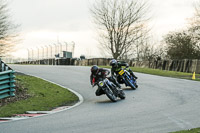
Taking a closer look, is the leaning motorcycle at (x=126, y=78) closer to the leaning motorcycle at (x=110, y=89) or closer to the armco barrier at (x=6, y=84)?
the leaning motorcycle at (x=110, y=89)

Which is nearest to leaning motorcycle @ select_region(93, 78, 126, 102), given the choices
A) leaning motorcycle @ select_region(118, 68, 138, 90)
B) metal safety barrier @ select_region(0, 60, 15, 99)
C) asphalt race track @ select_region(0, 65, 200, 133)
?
asphalt race track @ select_region(0, 65, 200, 133)

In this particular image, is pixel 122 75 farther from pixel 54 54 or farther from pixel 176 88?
pixel 54 54

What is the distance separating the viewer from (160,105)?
1062cm

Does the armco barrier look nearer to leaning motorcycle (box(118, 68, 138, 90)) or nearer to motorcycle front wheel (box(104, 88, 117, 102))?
motorcycle front wheel (box(104, 88, 117, 102))

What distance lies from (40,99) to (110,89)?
8.68 ft

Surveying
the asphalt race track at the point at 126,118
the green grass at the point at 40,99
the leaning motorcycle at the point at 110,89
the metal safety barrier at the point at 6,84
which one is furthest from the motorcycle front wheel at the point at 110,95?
the metal safety barrier at the point at 6,84

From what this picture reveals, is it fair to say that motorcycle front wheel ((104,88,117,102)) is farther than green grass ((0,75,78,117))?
Yes

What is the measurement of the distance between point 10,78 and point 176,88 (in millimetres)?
7494

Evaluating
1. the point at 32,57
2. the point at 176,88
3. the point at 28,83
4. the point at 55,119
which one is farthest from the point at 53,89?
the point at 32,57

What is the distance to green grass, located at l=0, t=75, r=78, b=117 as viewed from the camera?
10352mm

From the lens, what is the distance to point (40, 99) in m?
12.6

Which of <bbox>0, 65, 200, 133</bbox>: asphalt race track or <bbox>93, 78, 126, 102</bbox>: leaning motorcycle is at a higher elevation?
<bbox>93, 78, 126, 102</bbox>: leaning motorcycle

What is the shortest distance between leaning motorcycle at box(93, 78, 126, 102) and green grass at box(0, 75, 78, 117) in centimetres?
136

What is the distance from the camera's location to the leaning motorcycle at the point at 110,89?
11797 mm
